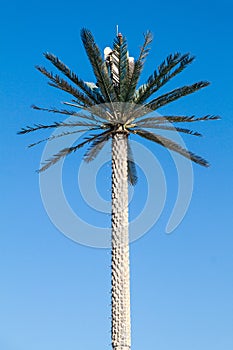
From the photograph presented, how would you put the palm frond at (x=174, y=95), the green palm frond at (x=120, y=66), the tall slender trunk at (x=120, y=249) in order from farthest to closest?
the palm frond at (x=174, y=95)
the green palm frond at (x=120, y=66)
the tall slender trunk at (x=120, y=249)

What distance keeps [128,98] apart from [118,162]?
1.64 m

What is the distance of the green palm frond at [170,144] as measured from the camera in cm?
1870

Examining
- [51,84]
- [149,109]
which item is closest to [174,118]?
[149,109]

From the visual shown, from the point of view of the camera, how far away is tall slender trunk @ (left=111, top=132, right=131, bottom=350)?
16.7 meters

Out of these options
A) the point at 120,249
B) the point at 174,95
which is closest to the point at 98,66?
the point at 174,95

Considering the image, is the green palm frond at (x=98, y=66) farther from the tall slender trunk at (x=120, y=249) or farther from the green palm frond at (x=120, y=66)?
the tall slender trunk at (x=120, y=249)

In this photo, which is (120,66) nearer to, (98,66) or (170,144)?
(98,66)

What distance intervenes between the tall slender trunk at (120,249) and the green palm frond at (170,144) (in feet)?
2.00

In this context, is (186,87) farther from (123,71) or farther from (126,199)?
(126,199)

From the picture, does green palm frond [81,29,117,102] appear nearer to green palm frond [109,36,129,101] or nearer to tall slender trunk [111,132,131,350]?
green palm frond [109,36,129,101]

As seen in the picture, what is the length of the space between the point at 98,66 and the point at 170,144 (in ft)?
9.01

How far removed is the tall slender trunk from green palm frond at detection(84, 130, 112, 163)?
0.83 ft

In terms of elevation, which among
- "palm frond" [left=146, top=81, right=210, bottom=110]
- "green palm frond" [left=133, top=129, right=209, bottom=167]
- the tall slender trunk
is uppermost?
"palm frond" [left=146, top=81, right=210, bottom=110]

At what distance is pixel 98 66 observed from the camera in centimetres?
1830
